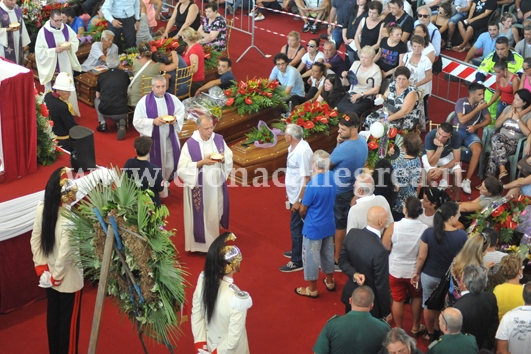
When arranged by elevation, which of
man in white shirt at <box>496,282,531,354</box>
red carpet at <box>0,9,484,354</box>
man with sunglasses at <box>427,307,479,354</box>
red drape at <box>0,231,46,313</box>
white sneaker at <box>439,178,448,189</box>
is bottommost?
red carpet at <box>0,9,484,354</box>

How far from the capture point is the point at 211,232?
8867 mm

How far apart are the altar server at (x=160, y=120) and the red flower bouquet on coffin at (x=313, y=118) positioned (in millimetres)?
1649

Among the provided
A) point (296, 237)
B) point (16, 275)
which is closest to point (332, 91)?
point (296, 237)

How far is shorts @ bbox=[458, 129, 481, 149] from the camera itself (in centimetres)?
1005

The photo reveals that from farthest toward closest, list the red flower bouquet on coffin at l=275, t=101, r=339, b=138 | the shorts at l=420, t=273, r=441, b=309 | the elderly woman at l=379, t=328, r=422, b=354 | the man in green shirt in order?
the red flower bouquet on coffin at l=275, t=101, r=339, b=138
the shorts at l=420, t=273, r=441, b=309
the man in green shirt
the elderly woman at l=379, t=328, r=422, b=354

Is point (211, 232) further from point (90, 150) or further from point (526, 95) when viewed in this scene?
point (526, 95)

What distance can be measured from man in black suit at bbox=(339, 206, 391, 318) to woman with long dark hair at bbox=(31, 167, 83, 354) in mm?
2280

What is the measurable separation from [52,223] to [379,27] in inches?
282

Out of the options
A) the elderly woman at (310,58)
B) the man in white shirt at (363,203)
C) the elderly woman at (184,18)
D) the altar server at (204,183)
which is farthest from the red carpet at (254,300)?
the elderly woman at (184,18)

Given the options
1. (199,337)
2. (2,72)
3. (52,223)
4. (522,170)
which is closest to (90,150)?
(2,72)

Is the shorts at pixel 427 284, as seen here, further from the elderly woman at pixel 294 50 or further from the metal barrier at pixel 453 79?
the elderly woman at pixel 294 50

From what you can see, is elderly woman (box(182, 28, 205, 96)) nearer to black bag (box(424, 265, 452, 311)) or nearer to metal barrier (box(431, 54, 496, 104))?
metal barrier (box(431, 54, 496, 104))

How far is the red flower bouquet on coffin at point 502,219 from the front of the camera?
8305mm

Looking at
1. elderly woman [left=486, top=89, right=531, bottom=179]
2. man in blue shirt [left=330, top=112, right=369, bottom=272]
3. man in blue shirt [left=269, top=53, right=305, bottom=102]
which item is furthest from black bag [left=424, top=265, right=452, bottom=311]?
man in blue shirt [left=269, top=53, right=305, bottom=102]
